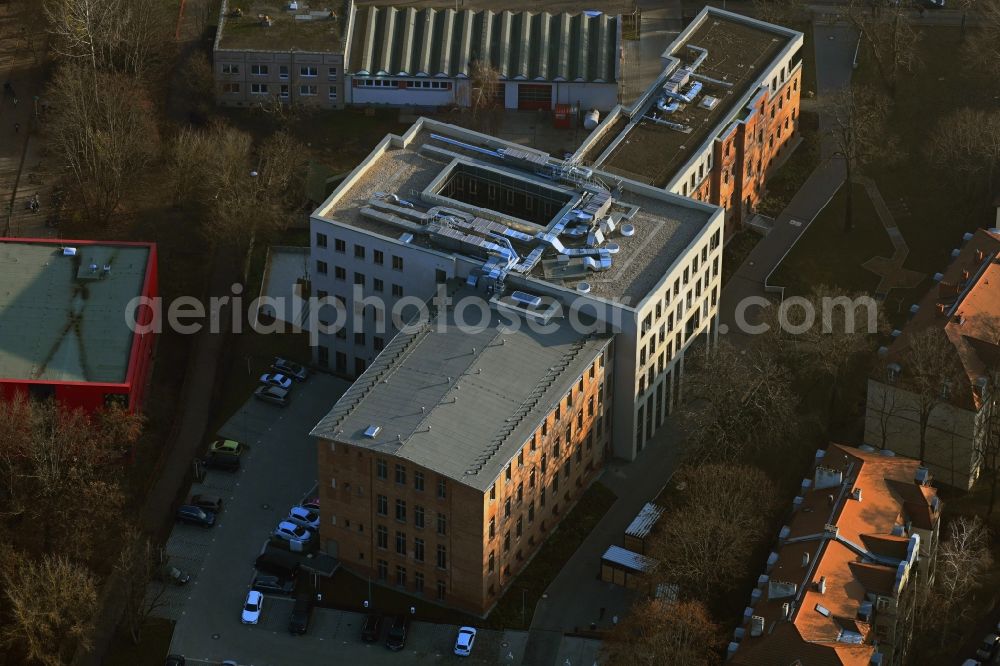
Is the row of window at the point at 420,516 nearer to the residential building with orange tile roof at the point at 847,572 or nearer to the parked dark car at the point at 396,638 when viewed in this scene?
the parked dark car at the point at 396,638

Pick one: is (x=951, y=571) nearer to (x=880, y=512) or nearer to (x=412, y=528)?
(x=880, y=512)

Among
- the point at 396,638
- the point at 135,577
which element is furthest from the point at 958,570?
the point at 135,577

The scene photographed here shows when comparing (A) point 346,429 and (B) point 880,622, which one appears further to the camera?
(A) point 346,429

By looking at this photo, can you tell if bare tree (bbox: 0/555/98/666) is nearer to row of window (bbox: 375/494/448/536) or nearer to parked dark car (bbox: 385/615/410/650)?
parked dark car (bbox: 385/615/410/650)

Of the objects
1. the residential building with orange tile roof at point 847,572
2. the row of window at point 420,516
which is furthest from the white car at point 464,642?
the residential building with orange tile roof at point 847,572

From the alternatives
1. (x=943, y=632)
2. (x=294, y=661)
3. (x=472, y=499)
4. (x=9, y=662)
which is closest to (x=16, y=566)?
(x=9, y=662)

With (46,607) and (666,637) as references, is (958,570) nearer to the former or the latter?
(666,637)

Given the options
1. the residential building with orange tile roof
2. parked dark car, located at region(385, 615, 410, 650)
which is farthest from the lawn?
the residential building with orange tile roof
